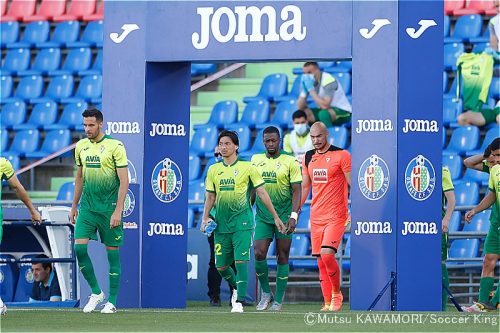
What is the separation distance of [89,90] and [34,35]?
112 inches

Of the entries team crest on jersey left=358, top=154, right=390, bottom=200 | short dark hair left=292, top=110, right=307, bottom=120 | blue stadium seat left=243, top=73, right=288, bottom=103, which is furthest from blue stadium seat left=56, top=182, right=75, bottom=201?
team crest on jersey left=358, top=154, right=390, bottom=200

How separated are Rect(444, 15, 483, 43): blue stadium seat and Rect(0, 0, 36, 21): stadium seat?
9.99 m

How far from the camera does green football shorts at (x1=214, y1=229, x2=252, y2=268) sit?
15422 mm

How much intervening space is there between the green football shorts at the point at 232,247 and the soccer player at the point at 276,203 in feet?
2.35

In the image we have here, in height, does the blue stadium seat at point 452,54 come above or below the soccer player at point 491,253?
above

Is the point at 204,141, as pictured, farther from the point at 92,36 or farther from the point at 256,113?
the point at 92,36

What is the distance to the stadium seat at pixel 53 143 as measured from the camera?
2505 centimetres

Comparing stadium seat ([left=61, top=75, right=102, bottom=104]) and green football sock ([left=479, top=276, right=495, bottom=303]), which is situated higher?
stadium seat ([left=61, top=75, right=102, bottom=104])

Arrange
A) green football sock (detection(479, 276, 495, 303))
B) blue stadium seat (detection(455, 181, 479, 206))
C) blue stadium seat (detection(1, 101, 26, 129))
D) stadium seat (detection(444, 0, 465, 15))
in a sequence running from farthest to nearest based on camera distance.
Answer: blue stadium seat (detection(1, 101, 26, 129)), stadium seat (detection(444, 0, 465, 15)), blue stadium seat (detection(455, 181, 479, 206)), green football sock (detection(479, 276, 495, 303))

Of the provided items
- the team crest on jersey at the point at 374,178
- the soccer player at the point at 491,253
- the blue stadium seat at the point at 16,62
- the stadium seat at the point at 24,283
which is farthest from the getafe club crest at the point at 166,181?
the blue stadium seat at the point at 16,62

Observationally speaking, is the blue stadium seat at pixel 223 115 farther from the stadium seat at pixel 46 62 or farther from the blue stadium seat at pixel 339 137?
the stadium seat at pixel 46 62

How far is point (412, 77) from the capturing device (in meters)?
15.9

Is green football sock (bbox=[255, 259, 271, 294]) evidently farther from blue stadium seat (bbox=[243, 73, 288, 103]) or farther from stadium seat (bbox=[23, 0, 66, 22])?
stadium seat (bbox=[23, 0, 66, 22])

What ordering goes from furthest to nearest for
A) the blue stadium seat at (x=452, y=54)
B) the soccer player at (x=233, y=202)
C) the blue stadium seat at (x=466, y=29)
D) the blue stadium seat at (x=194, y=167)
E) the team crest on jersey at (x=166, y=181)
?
the blue stadium seat at (x=466, y=29), the blue stadium seat at (x=194, y=167), the blue stadium seat at (x=452, y=54), the team crest on jersey at (x=166, y=181), the soccer player at (x=233, y=202)
